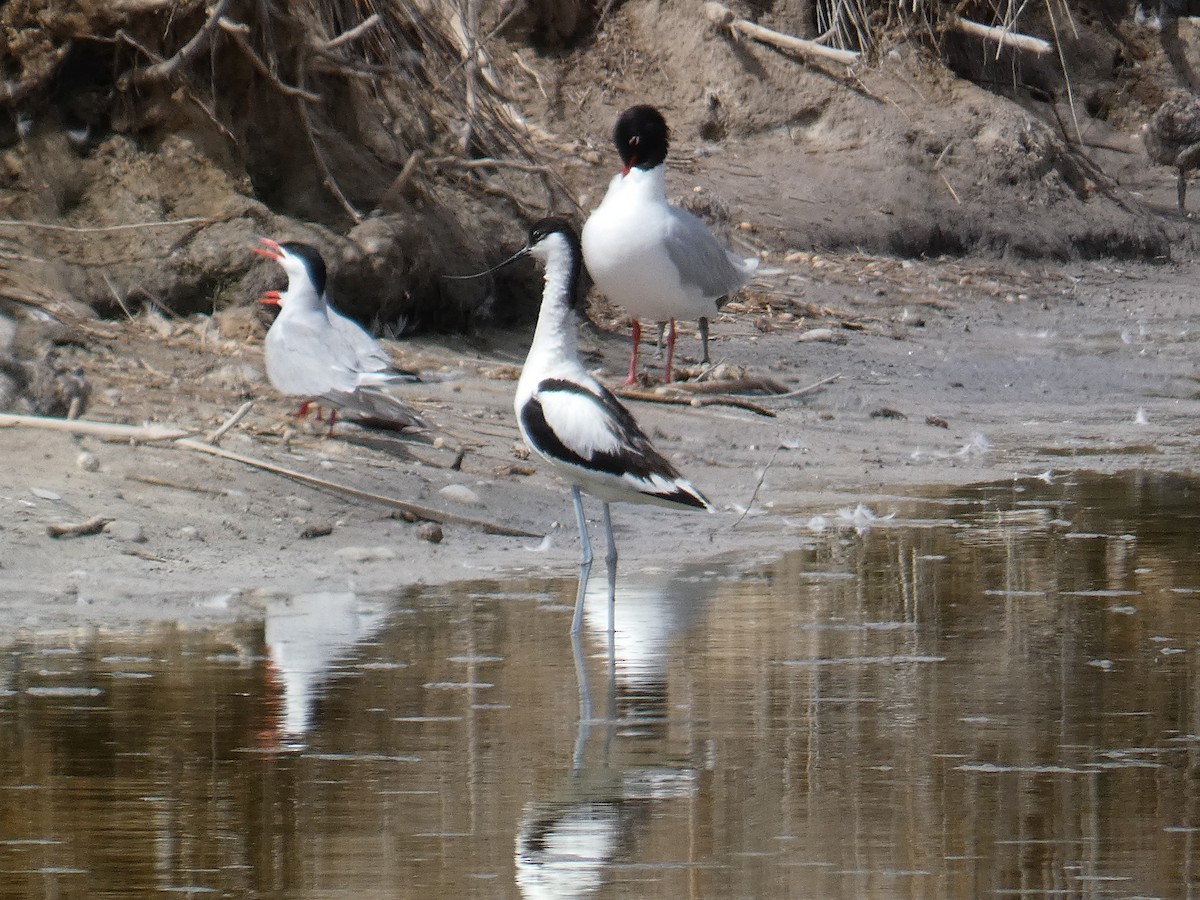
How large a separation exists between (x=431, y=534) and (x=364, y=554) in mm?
359

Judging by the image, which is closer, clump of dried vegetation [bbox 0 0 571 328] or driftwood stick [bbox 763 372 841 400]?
clump of dried vegetation [bbox 0 0 571 328]

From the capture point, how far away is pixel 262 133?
9.85 meters

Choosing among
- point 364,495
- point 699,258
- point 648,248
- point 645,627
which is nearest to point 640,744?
point 645,627

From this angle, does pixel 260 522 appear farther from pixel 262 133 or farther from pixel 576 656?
pixel 262 133

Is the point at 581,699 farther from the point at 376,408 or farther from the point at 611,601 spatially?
the point at 376,408

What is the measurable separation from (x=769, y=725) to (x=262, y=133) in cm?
634

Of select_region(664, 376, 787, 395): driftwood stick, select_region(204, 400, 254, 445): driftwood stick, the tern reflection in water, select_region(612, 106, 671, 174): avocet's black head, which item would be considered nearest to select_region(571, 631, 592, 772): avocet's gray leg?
the tern reflection in water

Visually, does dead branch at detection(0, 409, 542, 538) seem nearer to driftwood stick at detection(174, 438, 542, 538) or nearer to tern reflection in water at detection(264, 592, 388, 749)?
driftwood stick at detection(174, 438, 542, 538)

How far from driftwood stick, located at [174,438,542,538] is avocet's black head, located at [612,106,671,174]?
3.54 meters

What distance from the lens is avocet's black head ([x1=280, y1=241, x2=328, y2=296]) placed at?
8273 mm

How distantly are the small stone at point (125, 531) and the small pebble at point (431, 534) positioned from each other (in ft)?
3.13

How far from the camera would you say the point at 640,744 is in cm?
418

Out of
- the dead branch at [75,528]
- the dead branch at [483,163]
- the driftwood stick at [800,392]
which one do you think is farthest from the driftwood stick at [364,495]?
the dead branch at [483,163]

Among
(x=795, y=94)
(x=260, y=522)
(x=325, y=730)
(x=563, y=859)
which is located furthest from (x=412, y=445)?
(x=795, y=94)
